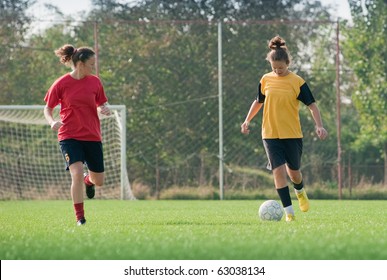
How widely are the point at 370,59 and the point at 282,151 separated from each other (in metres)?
18.3

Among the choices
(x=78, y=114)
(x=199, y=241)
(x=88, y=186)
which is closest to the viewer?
(x=199, y=241)

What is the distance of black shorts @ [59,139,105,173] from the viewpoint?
9.45 m

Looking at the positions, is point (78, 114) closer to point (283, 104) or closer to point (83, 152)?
point (83, 152)

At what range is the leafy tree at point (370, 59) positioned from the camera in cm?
2744

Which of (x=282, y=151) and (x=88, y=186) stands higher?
(x=282, y=151)

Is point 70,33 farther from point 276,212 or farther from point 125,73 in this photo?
point 276,212

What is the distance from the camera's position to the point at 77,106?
950cm

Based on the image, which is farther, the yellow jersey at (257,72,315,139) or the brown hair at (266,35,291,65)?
the yellow jersey at (257,72,315,139)

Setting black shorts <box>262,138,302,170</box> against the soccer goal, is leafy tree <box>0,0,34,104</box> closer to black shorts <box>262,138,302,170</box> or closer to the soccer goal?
the soccer goal

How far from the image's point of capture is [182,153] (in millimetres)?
25266

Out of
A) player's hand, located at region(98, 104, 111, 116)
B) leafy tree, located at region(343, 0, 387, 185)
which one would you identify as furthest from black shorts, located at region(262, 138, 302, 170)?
leafy tree, located at region(343, 0, 387, 185)

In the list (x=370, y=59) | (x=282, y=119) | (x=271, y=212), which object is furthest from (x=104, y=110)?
(x=370, y=59)

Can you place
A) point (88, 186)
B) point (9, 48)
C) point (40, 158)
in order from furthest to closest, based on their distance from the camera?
point (9, 48)
point (40, 158)
point (88, 186)
